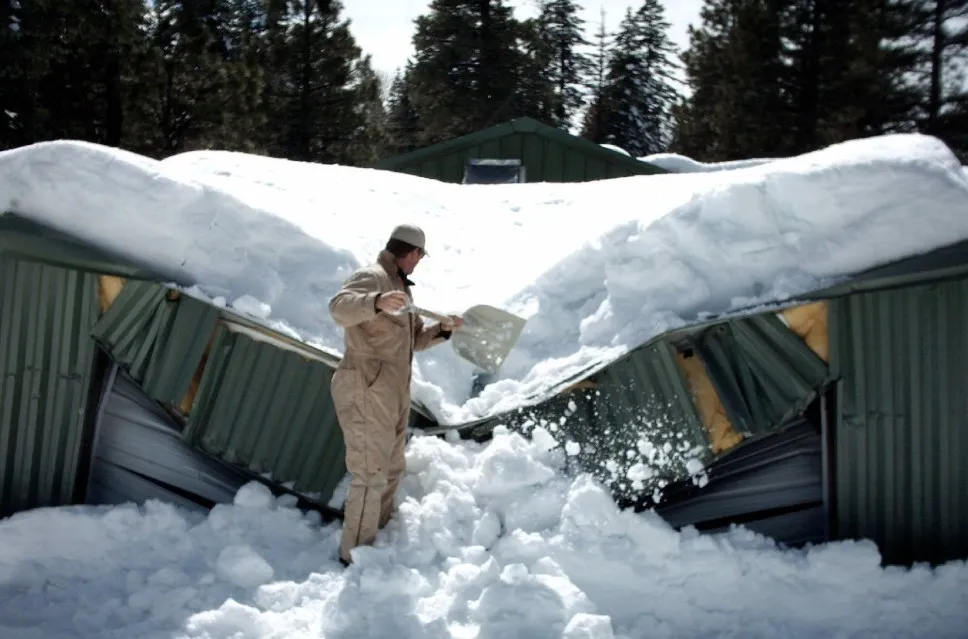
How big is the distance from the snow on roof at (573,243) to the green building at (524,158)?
7.38 meters

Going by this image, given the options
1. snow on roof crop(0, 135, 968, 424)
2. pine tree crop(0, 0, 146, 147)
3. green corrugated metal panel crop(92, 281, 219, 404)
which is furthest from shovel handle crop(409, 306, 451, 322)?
pine tree crop(0, 0, 146, 147)

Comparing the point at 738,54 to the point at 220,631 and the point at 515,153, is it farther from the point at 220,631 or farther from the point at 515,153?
the point at 220,631

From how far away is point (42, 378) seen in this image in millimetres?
4434

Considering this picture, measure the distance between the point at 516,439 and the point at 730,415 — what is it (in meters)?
1.06

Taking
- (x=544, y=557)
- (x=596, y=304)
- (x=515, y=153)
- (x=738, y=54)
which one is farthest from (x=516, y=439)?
(x=738, y=54)

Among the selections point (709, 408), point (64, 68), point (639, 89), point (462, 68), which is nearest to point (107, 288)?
point (709, 408)

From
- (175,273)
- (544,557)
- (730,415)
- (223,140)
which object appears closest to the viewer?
(544,557)

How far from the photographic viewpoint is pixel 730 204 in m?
4.64

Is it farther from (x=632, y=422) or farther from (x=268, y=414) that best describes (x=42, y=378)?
(x=632, y=422)

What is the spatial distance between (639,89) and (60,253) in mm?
32973

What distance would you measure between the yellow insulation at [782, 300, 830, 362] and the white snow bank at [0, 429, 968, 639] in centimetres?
95

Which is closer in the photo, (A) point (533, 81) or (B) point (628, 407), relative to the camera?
(B) point (628, 407)

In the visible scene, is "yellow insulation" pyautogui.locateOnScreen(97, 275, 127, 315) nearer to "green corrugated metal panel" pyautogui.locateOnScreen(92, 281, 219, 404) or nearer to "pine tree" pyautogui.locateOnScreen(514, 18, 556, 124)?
"green corrugated metal panel" pyautogui.locateOnScreen(92, 281, 219, 404)

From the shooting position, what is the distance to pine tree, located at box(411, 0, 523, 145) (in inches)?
1075
